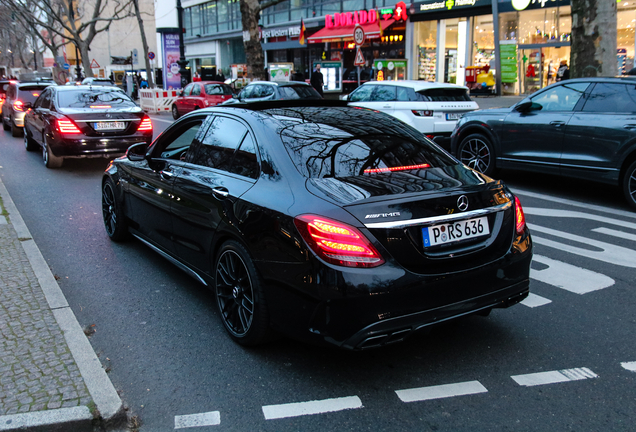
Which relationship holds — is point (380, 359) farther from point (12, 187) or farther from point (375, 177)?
point (12, 187)

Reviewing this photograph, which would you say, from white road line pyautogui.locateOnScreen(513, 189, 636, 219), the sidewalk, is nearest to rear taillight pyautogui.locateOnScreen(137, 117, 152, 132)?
the sidewalk

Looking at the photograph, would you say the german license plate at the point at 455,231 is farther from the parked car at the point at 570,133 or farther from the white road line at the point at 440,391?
the parked car at the point at 570,133

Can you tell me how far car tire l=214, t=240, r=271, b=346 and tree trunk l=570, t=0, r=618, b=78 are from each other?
10.1 meters

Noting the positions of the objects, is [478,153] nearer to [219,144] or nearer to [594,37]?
[594,37]

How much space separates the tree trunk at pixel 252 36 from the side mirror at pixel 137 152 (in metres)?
19.3

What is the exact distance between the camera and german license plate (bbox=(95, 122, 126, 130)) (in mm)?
10859

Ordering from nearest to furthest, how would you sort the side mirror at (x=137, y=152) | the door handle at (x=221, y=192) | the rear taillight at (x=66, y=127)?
the door handle at (x=221, y=192)
the side mirror at (x=137, y=152)
the rear taillight at (x=66, y=127)

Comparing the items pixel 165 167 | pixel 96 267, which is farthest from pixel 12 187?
pixel 165 167

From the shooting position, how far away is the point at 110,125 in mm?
10945

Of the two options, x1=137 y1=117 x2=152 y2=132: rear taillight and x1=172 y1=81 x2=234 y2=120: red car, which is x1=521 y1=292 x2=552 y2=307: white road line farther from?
x1=172 y1=81 x2=234 y2=120: red car

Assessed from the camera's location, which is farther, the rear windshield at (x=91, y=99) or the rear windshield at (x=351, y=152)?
the rear windshield at (x=91, y=99)

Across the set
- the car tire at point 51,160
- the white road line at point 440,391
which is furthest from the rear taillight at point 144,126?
the white road line at point 440,391

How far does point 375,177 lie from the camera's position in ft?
11.5

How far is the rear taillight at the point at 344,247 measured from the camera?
3.05 m
